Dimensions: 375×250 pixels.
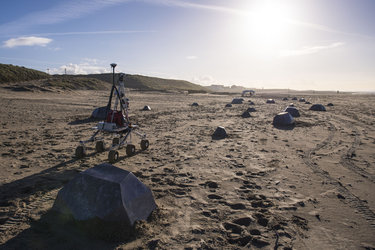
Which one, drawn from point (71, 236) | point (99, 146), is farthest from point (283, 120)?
point (71, 236)

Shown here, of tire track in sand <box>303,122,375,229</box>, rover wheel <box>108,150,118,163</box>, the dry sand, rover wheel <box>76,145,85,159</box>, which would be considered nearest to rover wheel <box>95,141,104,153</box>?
the dry sand

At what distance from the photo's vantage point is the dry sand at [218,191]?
3.04m

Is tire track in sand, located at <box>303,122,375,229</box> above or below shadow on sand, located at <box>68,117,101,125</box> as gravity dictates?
below

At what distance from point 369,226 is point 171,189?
3.30 meters

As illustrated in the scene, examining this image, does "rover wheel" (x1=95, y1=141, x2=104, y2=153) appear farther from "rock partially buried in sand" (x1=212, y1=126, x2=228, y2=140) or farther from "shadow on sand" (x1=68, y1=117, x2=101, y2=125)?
"shadow on sand" (x1=68, y1=117, x2=101, y2=125)

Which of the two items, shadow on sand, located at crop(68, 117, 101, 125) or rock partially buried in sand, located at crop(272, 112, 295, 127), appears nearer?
shadow on sand, located at crop(68, 117, 101, 125)

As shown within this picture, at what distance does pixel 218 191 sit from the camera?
14.6 ft

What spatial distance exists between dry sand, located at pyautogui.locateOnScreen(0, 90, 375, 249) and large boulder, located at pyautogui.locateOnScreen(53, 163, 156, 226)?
22 centimetres

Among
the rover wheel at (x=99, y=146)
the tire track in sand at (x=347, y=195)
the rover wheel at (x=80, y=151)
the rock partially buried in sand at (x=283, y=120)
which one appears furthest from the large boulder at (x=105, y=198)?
the rock partially buried in sand at (x=283, y=120)

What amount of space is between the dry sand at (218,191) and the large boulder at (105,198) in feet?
0.72

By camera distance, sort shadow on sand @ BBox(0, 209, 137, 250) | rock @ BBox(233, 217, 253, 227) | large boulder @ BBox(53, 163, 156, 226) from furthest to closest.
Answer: rock @ BBox(233, 217, 253, 227), large boulder @ BBox(53, 163, 156, 226), shadow on sand @ BBox(0, 209, 137, 250)

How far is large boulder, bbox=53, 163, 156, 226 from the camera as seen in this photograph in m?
2.97

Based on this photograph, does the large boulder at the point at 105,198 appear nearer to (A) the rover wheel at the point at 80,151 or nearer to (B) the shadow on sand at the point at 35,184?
(B) the shadow on sand at the point at 35,184

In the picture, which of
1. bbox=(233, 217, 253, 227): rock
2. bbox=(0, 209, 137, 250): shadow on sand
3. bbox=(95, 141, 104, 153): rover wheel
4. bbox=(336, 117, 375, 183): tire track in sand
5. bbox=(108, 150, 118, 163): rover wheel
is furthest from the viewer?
bbox=(95, 141, 104, 153): rover wheel
